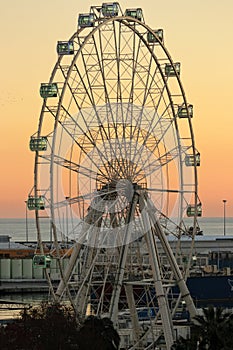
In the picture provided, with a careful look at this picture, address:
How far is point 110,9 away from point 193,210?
1213 cm

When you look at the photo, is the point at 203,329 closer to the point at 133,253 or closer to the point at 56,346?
the point at 56,346

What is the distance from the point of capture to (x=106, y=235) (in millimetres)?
71688

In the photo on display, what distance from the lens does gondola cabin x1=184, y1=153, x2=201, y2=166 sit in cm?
7575

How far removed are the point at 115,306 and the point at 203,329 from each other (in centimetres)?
1318

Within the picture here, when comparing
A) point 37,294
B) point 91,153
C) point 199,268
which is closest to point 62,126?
point 91,153

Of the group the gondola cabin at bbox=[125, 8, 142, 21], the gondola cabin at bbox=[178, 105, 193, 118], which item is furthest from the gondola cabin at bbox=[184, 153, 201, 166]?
the gondola cabin at bbox=[125, 8, 142, 21]

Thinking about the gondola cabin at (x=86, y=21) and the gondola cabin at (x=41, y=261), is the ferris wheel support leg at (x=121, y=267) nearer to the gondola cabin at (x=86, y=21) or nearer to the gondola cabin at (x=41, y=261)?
the gondola cabin at (x=41, y=261)

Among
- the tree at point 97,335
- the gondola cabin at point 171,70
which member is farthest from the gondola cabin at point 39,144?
the gondola cabin at point 171,70

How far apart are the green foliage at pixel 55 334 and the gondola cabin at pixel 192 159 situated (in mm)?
12994

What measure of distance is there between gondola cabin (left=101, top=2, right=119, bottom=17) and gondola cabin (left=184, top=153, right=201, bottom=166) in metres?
9.21

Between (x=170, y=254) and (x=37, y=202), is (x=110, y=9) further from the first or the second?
(x=170, y=254)

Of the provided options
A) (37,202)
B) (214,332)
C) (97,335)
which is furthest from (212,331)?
(37,202)

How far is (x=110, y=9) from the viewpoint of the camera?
71.7 meters

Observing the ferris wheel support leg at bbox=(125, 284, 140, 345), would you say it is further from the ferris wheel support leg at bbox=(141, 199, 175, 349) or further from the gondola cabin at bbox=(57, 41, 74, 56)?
the gondola cabin at bbox=(57, 41, 74, 56)
